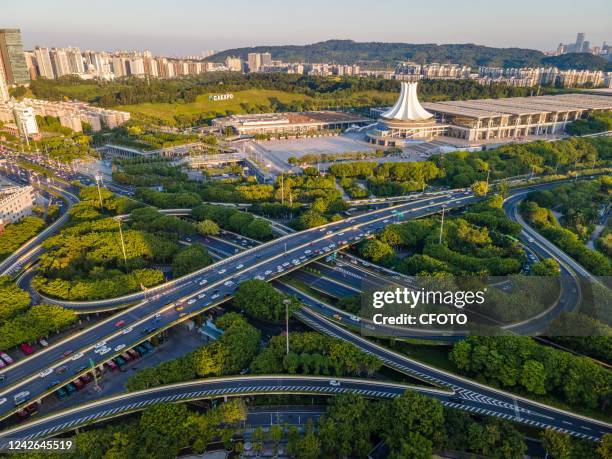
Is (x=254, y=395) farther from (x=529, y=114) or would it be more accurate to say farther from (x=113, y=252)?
(x=529, y=114)

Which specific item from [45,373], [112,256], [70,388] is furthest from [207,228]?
[45,373]

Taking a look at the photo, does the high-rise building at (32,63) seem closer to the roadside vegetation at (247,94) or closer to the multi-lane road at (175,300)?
the roadside vegetation at (247,94)

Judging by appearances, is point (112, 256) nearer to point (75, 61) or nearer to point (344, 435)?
point (344, 435)

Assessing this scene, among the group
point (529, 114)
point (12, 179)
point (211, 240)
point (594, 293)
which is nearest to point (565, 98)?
point (529, 114)

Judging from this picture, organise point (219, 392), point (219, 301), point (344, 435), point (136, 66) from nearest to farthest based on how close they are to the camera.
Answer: point (344, 435), point (219, 392), point (219, 301), point (136, 66)

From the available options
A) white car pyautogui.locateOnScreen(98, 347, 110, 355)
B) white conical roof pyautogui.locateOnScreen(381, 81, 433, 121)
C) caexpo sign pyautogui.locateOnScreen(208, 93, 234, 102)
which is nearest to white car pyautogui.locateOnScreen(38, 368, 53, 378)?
white car pyautogui.locateOnScreen(98, 347, 110, 355)
